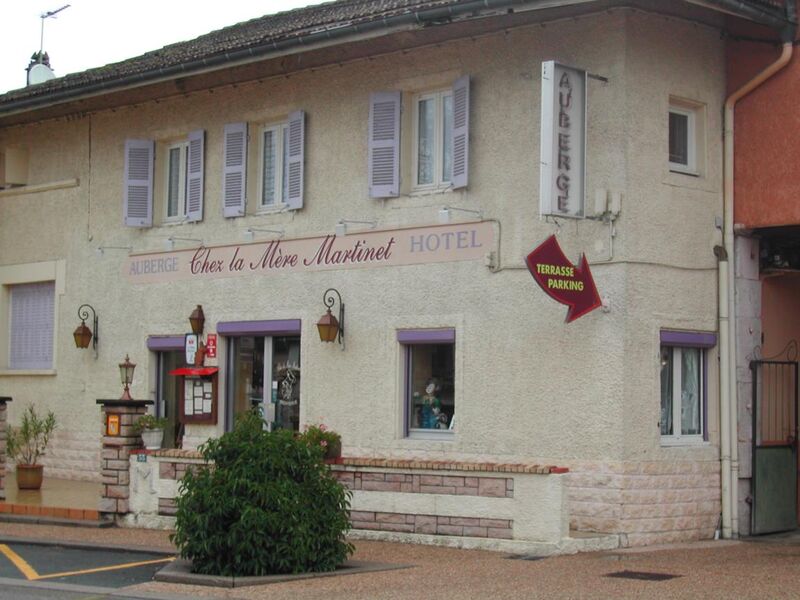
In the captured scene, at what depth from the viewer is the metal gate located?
50.1 feet

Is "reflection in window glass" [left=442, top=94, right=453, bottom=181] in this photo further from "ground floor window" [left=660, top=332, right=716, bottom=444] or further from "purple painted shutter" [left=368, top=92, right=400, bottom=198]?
"ground floor window" [left=660, top=332, right=716, bottom=444]

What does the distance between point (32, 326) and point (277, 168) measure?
6.06 m

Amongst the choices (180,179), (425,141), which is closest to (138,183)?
(180,179)

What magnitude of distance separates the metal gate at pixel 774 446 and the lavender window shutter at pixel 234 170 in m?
7.12

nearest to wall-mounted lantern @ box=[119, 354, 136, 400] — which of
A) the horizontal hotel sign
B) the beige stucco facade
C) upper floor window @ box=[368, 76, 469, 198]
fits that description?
the beige stucco facade

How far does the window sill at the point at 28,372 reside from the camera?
20984 mm

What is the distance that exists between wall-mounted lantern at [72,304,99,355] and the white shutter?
1.02 meters

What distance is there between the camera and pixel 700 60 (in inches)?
591

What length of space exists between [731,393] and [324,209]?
5.60 m

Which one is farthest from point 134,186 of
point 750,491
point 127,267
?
point 750,491

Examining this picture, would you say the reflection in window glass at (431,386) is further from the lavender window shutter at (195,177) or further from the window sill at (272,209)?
the lavender window shutter at (195,177)

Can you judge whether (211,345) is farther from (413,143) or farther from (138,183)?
(413,143)

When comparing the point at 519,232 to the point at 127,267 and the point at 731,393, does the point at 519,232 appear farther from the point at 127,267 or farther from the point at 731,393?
the point at 127,267

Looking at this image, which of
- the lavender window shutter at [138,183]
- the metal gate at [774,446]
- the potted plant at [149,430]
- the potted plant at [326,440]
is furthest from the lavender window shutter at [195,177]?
the metal gate at [774,446]
